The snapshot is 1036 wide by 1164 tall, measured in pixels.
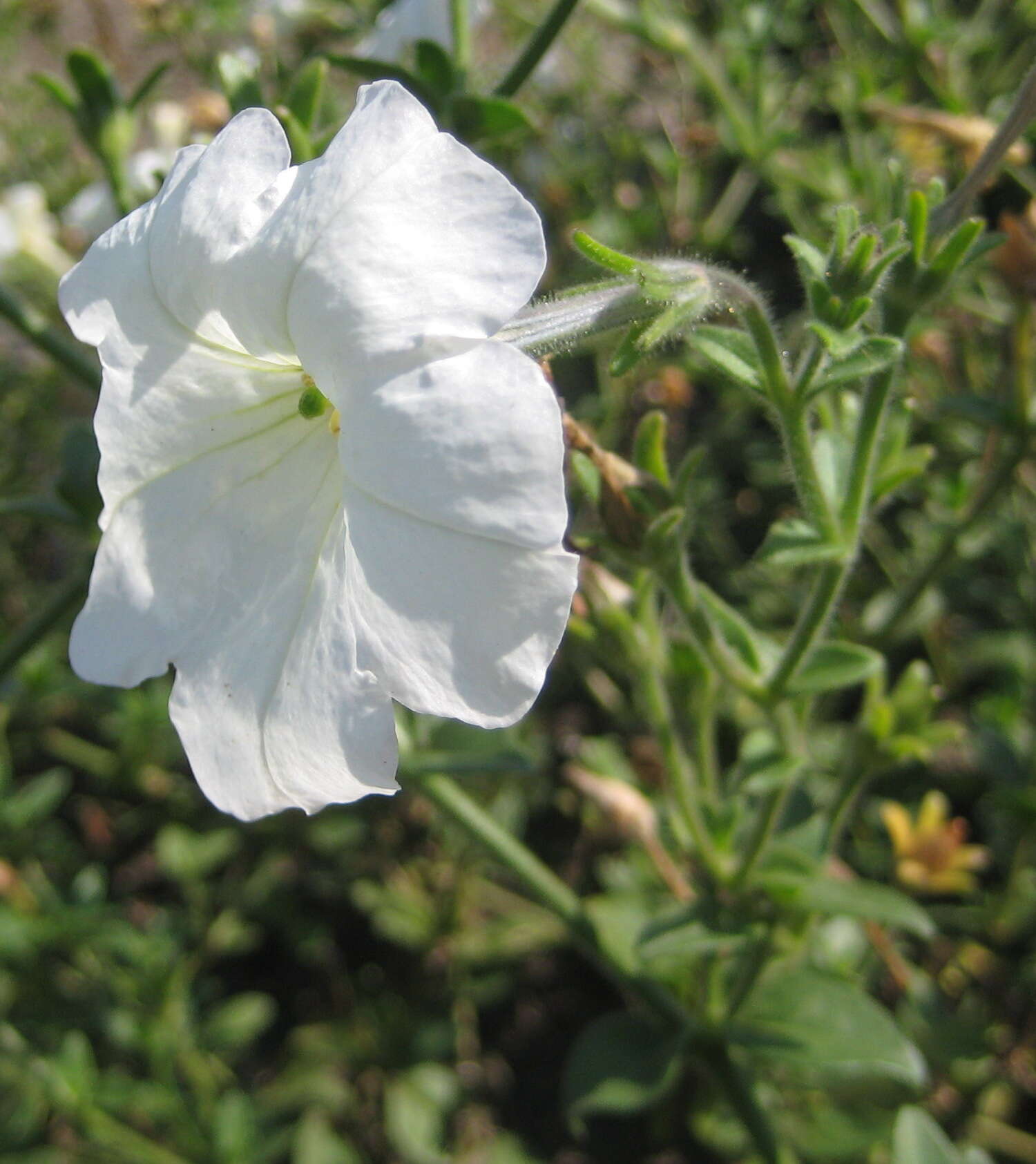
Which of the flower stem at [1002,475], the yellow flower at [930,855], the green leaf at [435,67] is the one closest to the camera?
the green leaf at [435,67]

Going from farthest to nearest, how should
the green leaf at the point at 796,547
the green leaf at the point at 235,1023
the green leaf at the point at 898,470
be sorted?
the green leaf at the point at 235,1023, the green leaf at the point at 898,470, the green leaf at the point at 796,547

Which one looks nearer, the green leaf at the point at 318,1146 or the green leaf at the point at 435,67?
the green leaf at the point at 435,67

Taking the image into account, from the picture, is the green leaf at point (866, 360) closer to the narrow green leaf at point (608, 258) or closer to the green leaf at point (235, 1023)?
the narrow green leaf at point (608, 258)

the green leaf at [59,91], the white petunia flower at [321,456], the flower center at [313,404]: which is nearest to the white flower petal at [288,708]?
the white petunia flower at [321,456]

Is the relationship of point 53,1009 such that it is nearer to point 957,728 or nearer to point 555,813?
point 555,813

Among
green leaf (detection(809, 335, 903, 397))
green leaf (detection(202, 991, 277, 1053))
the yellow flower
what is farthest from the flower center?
green leaf (detection(202, 991, 277, 1053))

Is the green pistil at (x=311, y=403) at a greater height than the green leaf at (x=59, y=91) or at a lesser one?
lesser

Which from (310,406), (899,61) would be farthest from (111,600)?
(899,61)

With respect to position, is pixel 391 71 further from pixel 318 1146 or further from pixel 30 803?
pixel 318 1146
